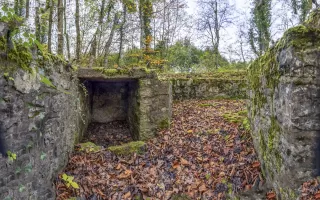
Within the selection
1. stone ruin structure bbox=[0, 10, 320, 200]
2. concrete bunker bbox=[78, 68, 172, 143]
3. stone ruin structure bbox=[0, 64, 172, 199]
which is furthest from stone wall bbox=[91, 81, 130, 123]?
stone ruin structure bbox=[0, 10, 320, 200]

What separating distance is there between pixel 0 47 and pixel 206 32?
14377mm

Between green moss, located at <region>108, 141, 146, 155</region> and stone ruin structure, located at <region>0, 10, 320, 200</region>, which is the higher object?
stone ruin structure, located at <region>0, 10, 320, 200</region>

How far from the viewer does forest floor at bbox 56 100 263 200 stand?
143 inches

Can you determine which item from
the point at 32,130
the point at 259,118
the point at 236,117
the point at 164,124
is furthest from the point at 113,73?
the point at 259,118

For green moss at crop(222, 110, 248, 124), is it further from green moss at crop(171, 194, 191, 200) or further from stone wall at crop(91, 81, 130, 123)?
stone wall at crop(91, 81, 130, 123)

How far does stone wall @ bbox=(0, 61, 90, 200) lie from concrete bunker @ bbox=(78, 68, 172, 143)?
6.11 ft

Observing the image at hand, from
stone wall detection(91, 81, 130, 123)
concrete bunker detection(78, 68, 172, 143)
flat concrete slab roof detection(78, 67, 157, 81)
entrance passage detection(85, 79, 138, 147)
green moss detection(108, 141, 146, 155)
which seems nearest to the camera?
green moss detection(108, 141, 146, 155)

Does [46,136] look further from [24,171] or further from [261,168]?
[261,168]

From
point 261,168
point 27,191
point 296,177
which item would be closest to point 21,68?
point 27,191

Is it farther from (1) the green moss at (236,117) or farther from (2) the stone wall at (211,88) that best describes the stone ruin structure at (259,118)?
(2) the stone wall at (211,88)

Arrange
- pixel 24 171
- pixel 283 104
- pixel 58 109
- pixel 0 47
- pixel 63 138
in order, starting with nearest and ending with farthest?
1. pixel 0 47
2. pixel 283 104
3. pixel 24 171
4. pixel 58 109
5. pixel 63 138

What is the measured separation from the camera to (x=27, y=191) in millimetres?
2891

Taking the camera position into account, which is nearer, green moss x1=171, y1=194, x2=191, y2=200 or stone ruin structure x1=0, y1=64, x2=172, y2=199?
stone ruin structure x1=0, y1=64, x2=172, y2=199

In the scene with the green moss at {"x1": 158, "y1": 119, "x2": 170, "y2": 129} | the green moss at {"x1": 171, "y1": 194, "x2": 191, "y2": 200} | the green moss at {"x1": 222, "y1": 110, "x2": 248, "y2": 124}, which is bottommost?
the green moss at {"x1": 171, "y1": 194, "x2": 191, "y2": 200}
